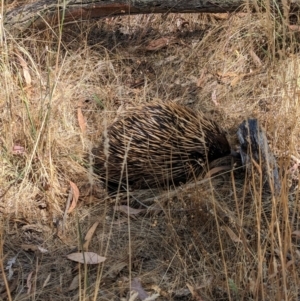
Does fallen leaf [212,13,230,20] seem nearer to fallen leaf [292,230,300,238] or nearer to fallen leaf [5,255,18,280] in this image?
fallen leaf [292,230,300,238]

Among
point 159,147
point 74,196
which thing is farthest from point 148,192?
point 74,196

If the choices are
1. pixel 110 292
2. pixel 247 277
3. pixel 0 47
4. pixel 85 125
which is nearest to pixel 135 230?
pixel 110 292

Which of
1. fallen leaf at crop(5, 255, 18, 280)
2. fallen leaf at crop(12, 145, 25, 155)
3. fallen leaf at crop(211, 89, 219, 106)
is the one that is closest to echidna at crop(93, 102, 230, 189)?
fallen leaf at crop(12, 145, 25, 155)

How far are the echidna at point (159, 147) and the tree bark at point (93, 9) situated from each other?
0.75 metres

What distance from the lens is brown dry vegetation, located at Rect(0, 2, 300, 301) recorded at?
7.20 ft

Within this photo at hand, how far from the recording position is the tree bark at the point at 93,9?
349cm

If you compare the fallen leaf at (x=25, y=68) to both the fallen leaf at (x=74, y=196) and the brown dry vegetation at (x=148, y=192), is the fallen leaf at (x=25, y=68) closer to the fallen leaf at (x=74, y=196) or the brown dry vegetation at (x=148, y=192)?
the brown dry vegetation at (x=148, y=192)

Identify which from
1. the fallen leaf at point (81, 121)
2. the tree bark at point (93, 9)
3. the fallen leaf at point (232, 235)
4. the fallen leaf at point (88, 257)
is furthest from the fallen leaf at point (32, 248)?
the tree bark at point (93, 9)

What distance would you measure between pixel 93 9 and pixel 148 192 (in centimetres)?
126

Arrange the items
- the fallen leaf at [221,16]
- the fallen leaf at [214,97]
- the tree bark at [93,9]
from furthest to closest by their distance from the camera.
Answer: the fallen leaf at [221,16] < the fallen leaf at [214,97] < the tree bark at [93,9]

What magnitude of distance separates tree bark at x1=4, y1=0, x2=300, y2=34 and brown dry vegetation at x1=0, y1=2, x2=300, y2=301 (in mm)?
134

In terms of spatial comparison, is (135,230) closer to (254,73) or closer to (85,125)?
(85,125)

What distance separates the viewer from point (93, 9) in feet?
11.8

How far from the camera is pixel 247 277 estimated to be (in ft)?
6.85
